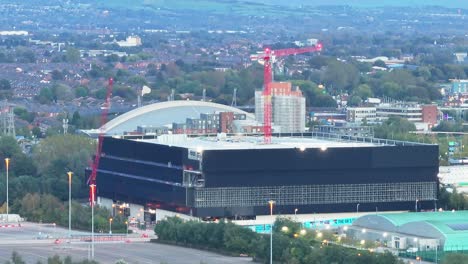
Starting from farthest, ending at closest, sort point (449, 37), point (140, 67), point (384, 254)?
point (449, 37)
point (140, 67)
point (384, 254)

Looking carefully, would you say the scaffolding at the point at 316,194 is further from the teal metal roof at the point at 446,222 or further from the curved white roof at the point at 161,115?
the curved white roof at the point at 161,115

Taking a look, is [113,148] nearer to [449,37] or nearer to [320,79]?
[320,79]

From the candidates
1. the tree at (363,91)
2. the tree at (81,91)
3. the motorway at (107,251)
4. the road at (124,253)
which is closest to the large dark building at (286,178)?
the motorway at (107,251)

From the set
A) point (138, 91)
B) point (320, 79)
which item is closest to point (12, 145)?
point (138, 91)

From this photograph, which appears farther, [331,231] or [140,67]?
[140,67]

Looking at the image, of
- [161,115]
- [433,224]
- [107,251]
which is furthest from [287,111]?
[107,251]

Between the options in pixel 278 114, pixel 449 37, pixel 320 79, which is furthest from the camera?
pixel 449 37

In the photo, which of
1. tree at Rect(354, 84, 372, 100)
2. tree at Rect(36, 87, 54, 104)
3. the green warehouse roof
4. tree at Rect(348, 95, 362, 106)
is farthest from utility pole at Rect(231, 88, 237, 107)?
the green warehouse roof
